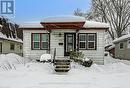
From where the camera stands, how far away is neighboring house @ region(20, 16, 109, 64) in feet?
76.6

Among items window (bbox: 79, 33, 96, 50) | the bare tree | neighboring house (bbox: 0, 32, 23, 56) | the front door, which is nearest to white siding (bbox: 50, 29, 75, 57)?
the front door

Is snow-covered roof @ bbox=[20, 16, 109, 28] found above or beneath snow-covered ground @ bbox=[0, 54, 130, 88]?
above

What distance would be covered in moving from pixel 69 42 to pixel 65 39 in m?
0.47

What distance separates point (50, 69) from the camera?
18125 millimetres

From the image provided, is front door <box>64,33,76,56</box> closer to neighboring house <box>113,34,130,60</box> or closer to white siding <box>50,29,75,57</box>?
white siding <box>50,29,75,57</box>

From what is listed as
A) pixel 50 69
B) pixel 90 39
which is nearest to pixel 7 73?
pixel 50 69

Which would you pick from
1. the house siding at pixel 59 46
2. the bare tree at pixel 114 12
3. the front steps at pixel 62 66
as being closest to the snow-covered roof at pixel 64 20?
the house siding at pixel 59 46

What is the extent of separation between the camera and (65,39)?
2388cm

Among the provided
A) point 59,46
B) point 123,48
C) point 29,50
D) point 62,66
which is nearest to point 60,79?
point 62,66

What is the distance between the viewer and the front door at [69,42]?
23.8 metres

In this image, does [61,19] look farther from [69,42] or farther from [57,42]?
[69,42]

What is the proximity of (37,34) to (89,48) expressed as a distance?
16.5 feet

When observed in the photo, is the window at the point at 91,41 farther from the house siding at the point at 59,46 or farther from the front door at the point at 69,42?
the front door at the point at 69,42

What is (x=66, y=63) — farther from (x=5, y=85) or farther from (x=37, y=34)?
(x=5, y=85)
